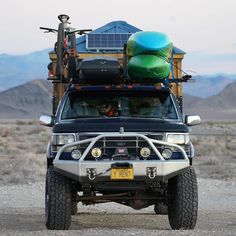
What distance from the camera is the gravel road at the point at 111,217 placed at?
34.6ft

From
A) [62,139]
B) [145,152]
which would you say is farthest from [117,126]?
[62,139]

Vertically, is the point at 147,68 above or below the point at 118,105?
above

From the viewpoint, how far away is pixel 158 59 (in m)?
12.0

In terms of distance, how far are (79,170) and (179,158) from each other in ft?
4.52

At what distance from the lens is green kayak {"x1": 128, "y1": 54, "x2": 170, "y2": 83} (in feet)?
38.9

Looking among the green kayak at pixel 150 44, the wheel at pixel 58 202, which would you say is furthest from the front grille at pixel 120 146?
the green kayak at pixel 150 44

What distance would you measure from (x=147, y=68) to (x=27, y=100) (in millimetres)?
129365

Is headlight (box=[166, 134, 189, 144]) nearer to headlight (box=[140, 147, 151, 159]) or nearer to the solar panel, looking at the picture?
headlight (box=[140, 147, 151, 159])

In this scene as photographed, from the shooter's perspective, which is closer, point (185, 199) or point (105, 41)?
point (185, 199)

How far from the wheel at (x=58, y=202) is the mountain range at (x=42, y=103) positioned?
115438 mm

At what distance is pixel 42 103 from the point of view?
137875 mm

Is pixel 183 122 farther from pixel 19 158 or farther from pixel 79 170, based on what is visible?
pixel 19 158

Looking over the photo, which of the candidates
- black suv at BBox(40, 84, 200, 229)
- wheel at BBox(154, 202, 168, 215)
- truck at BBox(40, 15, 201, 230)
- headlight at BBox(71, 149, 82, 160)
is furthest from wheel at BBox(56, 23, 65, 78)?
wheel at BBox(154, 202, 168, 215)

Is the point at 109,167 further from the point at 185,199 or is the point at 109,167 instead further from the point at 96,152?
the point at 185,199
